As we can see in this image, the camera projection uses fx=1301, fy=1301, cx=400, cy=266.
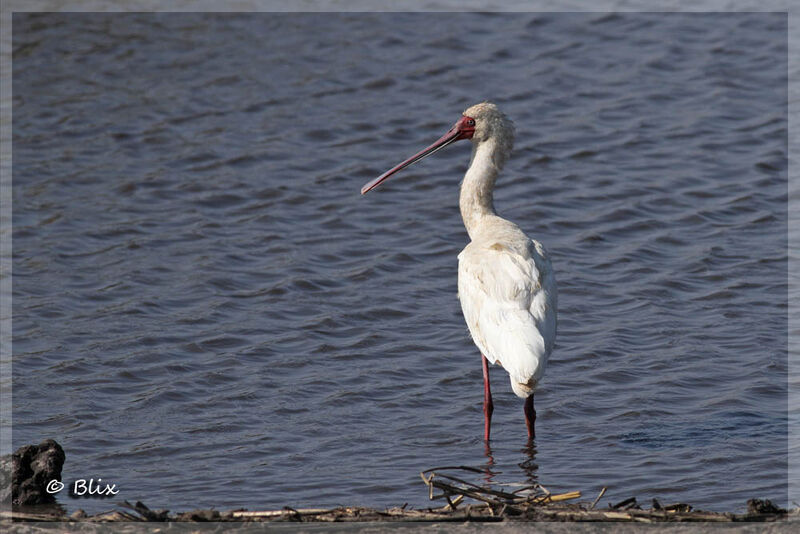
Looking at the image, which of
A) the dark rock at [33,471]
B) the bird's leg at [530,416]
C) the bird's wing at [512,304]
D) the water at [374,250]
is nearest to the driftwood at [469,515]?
the dark rock at [33,471]

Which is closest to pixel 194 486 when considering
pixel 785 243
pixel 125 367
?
pixel 125 367

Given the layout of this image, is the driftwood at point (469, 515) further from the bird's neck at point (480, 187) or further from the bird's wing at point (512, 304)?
the bird's neck at point (480, 187)

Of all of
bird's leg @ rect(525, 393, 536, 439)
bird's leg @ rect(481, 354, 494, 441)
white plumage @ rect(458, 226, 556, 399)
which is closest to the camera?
white plumage @ rect(458, 226, 556, 399)

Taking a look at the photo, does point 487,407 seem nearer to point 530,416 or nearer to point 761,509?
point 530,416

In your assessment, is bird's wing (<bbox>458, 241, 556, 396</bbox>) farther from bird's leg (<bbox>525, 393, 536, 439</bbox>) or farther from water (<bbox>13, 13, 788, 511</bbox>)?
water (<bbox>13, 13, 788, 511</bbox>)

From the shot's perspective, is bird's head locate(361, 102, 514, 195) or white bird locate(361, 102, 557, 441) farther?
bird's head locate(361, 102, 514, 195)

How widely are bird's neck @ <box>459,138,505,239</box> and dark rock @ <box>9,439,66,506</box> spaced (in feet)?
9.72

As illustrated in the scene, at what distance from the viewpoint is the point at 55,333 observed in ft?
28.2

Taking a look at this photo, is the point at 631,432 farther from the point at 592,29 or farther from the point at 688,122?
the point at 592,29

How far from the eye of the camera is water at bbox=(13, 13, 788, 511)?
7.00 m

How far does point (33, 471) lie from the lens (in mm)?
5895

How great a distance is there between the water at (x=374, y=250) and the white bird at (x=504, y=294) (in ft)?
1.88

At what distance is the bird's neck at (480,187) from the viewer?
310 inches

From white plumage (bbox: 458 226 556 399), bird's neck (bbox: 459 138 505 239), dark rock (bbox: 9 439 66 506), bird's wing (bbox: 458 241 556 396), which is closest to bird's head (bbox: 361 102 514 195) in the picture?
bird's neck (bbox: 459 138 505 239)
